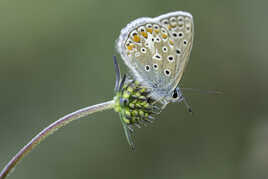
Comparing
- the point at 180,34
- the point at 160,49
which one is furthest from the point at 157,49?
the point at 180,34

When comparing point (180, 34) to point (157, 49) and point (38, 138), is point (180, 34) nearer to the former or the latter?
point (157, 49)

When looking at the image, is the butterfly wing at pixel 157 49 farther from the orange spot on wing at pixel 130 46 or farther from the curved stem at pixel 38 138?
the curved stem at pixel 38 138

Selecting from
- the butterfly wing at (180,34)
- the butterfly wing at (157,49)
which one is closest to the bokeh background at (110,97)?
the butterfly wing at (157,49)

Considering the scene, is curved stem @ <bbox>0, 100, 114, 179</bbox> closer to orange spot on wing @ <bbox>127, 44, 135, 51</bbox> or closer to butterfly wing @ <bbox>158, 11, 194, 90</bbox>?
orange spot on wing @ <bbox>127, 44, 135, 51</bbox>

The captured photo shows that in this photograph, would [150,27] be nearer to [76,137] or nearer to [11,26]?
[76,137]

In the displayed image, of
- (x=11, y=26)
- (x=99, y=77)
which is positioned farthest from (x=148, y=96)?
(x=11, y=26)
